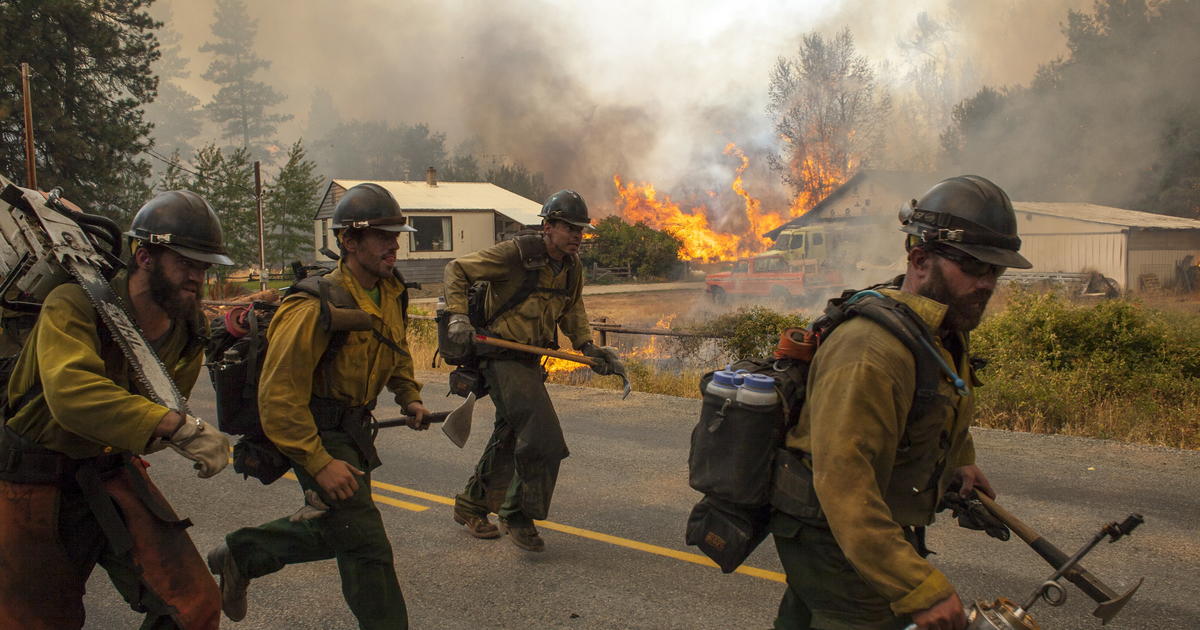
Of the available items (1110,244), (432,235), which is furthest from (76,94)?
(1110,244)

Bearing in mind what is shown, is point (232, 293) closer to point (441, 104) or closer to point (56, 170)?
point (56, 170)

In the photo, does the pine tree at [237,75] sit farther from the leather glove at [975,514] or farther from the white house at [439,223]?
the leather glove at [975,514]

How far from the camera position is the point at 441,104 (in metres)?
65.5

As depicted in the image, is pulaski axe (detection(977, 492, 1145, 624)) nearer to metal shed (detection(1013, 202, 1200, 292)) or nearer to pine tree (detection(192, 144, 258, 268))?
metal shed (detection(1013, 202, 1200, 292))

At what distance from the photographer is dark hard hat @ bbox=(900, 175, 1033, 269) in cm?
221

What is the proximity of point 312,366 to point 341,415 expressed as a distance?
282mm

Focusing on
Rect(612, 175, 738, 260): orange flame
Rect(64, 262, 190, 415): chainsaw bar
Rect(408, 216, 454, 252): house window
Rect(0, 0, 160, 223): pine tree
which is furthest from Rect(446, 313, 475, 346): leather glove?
Rect(612, 175, 738, 260): orange flame

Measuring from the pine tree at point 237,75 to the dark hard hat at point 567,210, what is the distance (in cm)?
8686

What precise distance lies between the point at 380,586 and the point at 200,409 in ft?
24.1

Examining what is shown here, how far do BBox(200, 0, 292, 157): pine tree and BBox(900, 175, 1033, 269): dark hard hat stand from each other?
89775 millimetres

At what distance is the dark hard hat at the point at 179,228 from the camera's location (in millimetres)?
2816

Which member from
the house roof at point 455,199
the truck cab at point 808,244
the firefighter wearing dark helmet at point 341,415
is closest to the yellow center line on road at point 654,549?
the firefighter wearing dark helmet at point 341,415

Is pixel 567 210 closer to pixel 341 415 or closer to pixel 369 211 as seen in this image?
pixel 369 211

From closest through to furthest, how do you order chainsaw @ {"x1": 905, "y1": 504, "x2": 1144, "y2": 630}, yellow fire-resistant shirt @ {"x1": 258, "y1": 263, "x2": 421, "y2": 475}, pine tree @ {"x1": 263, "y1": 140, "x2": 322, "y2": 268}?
chainsaw @ {"x1": 905, "y1": 504, "x2": 1144, "y2": 630} < yellow fire-resistant shirt @ {"x1": 258, "y1": 263, "x2": 421, "y2": 475} < pine tree @ {"x1": 263, "y1": 140, "x2": 322, "y2": 268}
